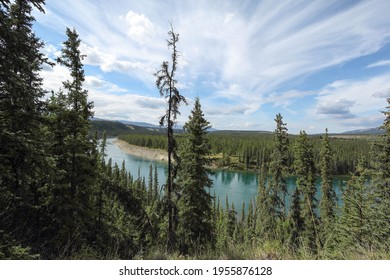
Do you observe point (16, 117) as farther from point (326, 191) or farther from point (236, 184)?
point (236, 184)

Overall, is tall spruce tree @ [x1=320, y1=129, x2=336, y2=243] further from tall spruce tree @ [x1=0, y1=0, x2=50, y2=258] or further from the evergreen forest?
tall spruce tree @ [x1=0, y1=0, x2=50, y2=258]

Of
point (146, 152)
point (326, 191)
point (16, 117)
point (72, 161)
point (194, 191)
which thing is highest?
point (16, 117)

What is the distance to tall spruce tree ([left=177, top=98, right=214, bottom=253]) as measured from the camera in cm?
1770

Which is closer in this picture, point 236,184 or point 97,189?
point 97,189

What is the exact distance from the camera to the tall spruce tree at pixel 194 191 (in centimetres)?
1770

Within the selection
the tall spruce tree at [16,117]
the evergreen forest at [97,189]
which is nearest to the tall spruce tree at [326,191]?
the evergreen forest at [97,189]

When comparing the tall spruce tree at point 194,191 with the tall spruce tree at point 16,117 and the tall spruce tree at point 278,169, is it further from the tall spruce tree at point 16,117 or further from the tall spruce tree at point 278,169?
the tall spruce tree at point 16,117

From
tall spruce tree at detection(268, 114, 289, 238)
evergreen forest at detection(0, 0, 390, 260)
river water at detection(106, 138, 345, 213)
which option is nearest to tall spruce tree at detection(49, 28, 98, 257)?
evergreen forest at detection(0, 0, 390, 260)

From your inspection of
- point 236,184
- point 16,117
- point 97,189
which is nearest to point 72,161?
point 97,189

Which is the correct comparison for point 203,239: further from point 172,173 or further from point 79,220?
point 79,220

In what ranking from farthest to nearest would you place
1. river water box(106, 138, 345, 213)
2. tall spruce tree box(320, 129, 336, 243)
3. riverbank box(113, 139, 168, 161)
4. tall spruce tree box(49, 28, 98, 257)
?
1. riverbank box(113, 139, 168, 161)
2. river water box(106, 138, 345, 213)
3. tall spruce tree box(320, 129, 336, 243)
4. tall spruce tree box(49, 28, 98, 257)

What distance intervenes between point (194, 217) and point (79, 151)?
30.2 ft

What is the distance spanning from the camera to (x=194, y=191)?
18031mm
